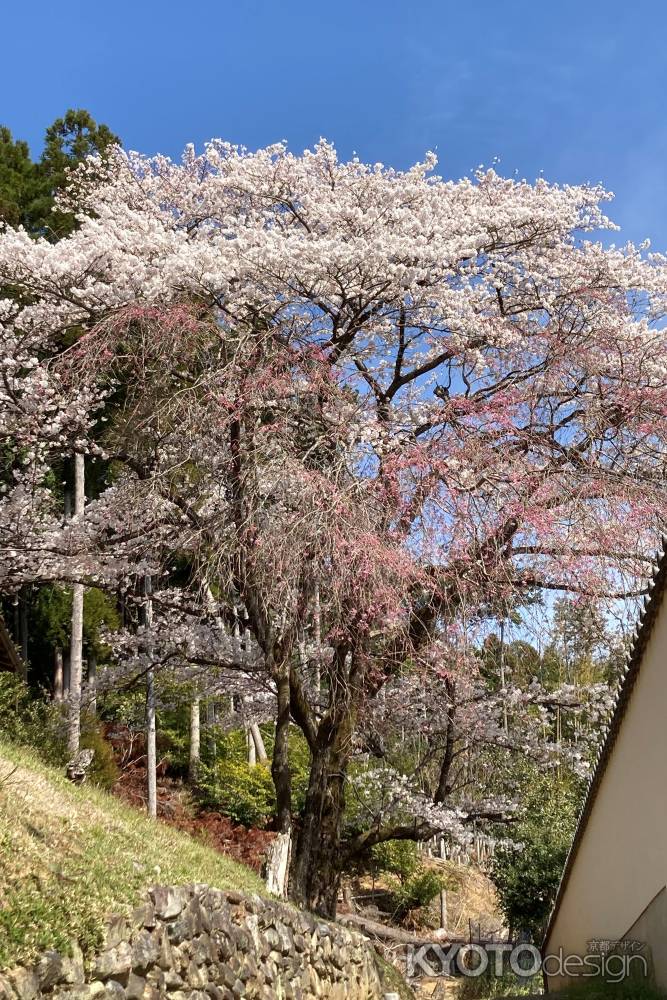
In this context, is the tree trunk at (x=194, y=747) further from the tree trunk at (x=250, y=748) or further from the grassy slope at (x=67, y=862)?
the grassy slope at (x=67, y=862)

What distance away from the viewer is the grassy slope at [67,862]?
450 cm

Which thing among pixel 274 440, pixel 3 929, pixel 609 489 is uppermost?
pixel 274 440

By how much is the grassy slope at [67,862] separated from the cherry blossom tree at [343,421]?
2.16 m

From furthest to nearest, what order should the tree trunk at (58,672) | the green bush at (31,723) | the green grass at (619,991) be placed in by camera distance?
the tree trunk at (58,672) → the green bush at (31,723) → the green grass at (619,991)

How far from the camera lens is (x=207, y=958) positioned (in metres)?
5.77

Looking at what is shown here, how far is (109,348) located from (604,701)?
748 cm

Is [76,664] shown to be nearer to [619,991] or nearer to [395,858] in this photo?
[395,858]

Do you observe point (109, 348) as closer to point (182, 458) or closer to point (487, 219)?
point (182, 458)

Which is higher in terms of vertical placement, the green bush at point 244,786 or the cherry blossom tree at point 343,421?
the cherry blossom tree at point 343,421

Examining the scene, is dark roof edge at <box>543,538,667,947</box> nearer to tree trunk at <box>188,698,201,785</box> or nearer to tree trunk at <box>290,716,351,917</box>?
tree trunk at <box>290,716,351,917</box>

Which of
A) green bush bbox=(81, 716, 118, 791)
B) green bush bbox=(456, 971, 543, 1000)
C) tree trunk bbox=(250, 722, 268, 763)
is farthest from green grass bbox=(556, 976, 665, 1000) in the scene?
tree trunk bbox=(250, 722, 268, 763)

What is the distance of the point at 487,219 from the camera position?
9.98 meters

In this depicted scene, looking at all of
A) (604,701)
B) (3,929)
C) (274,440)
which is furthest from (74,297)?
(604,701)

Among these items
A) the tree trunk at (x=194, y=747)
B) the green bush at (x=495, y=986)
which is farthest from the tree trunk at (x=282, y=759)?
the tree trunk at (x=194, y=747)
